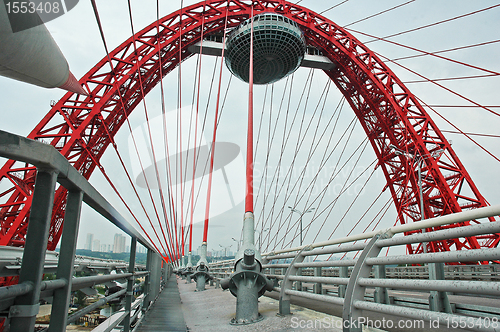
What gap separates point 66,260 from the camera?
1.53 m

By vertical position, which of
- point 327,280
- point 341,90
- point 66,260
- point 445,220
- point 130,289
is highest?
point 341,90

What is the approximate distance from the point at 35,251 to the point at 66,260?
39 centimetres

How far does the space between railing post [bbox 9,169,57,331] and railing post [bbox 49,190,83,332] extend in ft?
1.16

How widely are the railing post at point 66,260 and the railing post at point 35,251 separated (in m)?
0.35

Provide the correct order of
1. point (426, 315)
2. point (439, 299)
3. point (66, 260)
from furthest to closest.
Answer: point (439, 299) → point (426, 315) → point (66, 260)

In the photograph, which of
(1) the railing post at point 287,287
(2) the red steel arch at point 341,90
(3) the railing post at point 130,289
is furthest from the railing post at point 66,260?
(2) the red steel arch at point 341,90

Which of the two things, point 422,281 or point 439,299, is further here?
point 439,299

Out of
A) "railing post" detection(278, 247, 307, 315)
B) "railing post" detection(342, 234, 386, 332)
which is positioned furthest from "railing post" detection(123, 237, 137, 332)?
"railing post" detection(342, 234, 386, 332)

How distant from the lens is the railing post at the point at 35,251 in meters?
1.11

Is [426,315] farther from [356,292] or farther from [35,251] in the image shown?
[35,251]

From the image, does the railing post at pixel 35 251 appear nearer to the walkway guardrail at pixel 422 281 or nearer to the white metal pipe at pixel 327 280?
the walkway guardrail at pixel 422 281

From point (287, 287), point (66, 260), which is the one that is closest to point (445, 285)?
point (66, 260)

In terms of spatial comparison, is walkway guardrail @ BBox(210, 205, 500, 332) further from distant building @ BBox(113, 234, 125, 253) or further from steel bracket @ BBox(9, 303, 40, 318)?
distant building @ BBox(113, 234, 125, 253)

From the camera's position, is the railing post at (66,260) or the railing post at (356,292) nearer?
the railing post at (66,260)
